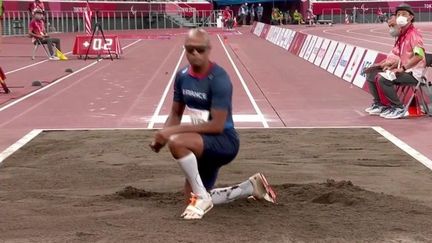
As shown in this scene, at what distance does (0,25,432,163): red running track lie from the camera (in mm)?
12609

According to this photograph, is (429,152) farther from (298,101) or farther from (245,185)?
(298,101)

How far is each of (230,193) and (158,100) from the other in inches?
371

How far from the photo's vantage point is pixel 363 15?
3290 inches

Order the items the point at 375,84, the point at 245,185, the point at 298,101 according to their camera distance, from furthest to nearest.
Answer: the point at 298,101, the point at 375,84, the point at 245,185

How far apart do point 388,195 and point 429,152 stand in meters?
2.92

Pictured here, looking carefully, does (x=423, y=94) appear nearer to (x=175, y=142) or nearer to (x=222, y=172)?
(x=222, y=172)

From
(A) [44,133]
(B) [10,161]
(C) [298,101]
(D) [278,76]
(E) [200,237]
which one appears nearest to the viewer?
(E) [200,237]

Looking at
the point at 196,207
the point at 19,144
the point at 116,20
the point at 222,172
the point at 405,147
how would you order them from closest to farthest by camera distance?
1. the point at 196,207
2. the point at 222,172
3. the point at 405,147
4. the point at 19,144
5. the point at 116,20

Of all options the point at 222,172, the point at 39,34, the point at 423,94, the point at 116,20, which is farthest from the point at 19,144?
the point at 116,20

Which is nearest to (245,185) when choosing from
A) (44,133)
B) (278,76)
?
(44,133)

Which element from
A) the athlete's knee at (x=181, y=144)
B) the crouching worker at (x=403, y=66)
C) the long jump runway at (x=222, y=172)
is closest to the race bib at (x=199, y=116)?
the athlete's knee at (x=181, y=144)

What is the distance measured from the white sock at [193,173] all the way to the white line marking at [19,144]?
12.6 ft

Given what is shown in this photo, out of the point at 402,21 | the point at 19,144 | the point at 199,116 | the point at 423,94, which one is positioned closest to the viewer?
the point at 199,116

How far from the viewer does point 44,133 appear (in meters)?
11.6
